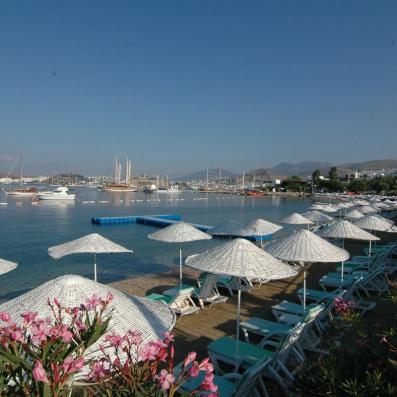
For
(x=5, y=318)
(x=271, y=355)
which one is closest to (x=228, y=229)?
(x=271, y=355)

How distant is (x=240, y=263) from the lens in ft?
14.8

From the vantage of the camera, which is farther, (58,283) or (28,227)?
(28,227)

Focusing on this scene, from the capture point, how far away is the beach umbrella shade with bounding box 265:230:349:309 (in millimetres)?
5816

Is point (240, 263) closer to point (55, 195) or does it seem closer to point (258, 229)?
point (258, 229)

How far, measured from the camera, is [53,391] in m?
1.39

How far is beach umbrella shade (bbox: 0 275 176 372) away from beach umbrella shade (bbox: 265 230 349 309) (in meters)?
3.19

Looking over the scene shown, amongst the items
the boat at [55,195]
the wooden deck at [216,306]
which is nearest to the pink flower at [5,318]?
the wooden deck at [216,306]

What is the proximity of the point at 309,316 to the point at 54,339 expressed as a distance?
376 cm

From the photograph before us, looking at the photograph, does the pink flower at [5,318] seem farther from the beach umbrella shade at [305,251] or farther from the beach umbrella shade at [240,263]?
the beach umbrella shade at [305,251]

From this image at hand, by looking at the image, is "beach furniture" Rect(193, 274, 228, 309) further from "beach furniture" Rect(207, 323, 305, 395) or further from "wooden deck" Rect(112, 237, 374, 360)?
"beach furniture" Rect(207, 323, 305, 395)

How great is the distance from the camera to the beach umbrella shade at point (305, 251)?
5.82m

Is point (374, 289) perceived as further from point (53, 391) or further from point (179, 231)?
point (53, 391)

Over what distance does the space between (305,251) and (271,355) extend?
2.45 metres

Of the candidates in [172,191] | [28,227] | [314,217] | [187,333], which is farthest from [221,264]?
[172,191]
